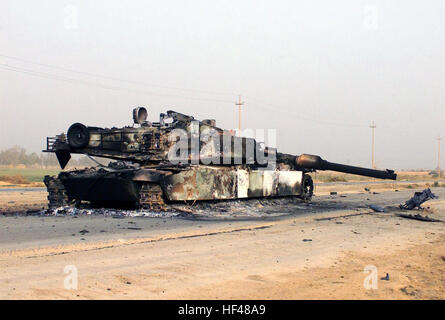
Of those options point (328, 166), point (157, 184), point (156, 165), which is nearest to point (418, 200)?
point (328, 166)

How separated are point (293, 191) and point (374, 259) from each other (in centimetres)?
1258

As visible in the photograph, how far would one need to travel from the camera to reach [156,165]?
1645 centimetres

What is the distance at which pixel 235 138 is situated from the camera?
1883 centimetres

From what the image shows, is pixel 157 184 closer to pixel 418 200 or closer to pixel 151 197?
pixel 151 197

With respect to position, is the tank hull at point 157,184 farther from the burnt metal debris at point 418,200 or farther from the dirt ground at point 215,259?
the burnt metal debris at point 418,200

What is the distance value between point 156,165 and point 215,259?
8.06 meters

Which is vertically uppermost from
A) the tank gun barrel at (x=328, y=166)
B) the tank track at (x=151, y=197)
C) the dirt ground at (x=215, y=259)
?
the tank gun barrel at (x=328, y=166)

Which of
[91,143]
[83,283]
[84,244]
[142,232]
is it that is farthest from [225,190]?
[83,283]

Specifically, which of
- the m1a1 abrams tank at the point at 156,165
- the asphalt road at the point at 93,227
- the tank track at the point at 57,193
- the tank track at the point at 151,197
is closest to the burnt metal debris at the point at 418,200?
the m1a1 abrams tank at the point at 156,165

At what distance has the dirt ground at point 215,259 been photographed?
6609 mm

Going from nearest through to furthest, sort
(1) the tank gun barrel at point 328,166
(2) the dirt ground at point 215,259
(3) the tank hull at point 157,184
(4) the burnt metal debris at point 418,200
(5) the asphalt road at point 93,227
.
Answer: (2) the dirt ground at point 215,259 → (5) the asphalt road at point 93,227 → (3) the tank hull at point 157,184 → (4) the burnt metal debris at point 418,200 → (1) the tank gun barrel at point 328,166

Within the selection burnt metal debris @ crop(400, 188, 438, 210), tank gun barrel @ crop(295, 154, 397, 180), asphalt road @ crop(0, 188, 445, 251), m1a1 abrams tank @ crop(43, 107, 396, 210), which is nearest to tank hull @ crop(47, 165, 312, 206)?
m1a1 abrams tank @ crop(43, 107, 396, 210)

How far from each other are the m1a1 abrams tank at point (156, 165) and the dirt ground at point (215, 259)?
1.43 m
